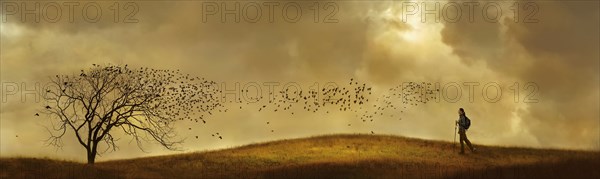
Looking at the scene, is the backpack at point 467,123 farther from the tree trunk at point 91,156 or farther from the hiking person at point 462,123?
the tree trunk at point 91,156

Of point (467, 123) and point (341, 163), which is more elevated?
point (467, 123)

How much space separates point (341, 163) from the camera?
1532 inches

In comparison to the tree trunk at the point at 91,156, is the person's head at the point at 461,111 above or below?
above

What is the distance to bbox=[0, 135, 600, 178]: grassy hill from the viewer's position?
3525cm

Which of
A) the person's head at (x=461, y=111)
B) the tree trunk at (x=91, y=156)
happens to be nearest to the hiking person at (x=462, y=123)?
the person's head at (x=461, y=111)

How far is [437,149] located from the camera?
46.3m

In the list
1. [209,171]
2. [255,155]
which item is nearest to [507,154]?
[255,155]

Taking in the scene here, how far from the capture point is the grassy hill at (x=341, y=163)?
3525cm

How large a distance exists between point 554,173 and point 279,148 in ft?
59.6

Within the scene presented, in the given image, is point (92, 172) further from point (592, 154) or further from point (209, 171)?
point (592, 154)

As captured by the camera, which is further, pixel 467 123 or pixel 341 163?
pixel 467 123

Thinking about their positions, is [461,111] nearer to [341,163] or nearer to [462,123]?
[462,123]

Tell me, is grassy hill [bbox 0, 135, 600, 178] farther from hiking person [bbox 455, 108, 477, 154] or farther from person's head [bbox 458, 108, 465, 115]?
person's head [bbox 458, 108, 465, 115]

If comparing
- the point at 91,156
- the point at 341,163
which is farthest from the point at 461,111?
the point at 91,156
